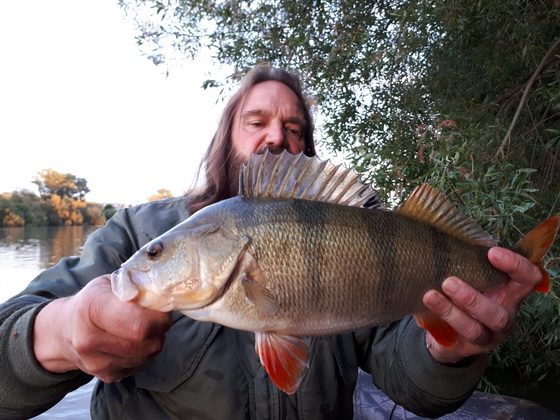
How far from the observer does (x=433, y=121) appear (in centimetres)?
508

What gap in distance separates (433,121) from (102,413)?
4418 millimetres

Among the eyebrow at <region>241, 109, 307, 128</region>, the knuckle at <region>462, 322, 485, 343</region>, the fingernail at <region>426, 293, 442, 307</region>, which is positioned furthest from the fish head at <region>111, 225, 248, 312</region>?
the eyebrow at <region>241, 109, 307, 128</region>

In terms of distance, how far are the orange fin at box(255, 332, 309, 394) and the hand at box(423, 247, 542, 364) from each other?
1.45 ft

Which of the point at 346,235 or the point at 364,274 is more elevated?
the point at 346,235

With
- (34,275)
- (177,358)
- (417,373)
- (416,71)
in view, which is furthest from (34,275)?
(417,373)

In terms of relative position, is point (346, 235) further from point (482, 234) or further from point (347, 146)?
point (347, 146)

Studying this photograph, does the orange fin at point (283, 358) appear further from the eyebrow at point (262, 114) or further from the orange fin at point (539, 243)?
the eyebrow at point (262, 114)

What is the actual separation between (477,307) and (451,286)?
4.8 inches

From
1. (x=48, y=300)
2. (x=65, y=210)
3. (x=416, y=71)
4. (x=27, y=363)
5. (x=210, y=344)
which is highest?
(x=416, y=71)

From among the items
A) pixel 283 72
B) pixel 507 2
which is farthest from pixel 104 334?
pixel 507 2

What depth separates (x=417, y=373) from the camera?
1893 mm

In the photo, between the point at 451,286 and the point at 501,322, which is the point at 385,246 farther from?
the point at 501,322

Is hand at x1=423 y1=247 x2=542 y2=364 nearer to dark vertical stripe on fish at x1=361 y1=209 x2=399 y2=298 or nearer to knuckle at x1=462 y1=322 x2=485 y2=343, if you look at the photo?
knuckle at x1=462 y1=322 x2=485 y2=343

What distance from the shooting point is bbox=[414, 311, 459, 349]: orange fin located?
1.50 metres
